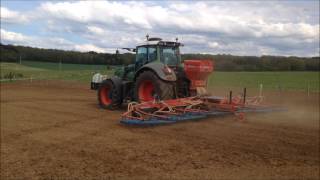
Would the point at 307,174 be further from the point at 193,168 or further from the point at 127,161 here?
the point at 127,161

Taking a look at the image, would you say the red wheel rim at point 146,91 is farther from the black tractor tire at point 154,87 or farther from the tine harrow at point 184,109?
the tine harrow at point 184,109

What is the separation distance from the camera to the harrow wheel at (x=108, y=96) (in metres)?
14.4

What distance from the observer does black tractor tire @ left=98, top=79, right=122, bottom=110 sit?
47.3 ft

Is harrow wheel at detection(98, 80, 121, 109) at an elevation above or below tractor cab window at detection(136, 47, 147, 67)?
below

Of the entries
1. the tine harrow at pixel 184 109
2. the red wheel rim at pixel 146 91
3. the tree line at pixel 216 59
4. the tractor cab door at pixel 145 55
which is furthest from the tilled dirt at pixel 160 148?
the tree line at pixel 216 59

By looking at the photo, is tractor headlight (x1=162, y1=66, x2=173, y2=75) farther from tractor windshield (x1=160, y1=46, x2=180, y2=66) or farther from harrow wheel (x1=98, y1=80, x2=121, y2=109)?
harrow wheel (x1=98, y1=80, x2=121, y2=109)

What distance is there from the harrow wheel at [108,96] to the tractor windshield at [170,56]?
1.85 metres

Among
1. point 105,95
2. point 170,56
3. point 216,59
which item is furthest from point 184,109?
point 216,59

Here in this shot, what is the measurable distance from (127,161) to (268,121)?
5.21m

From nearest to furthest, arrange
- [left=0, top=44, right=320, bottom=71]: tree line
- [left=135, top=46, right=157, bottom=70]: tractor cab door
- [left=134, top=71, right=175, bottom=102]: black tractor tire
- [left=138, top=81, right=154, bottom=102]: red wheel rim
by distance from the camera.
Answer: [left=134, top=71, right=175, bottom=102]: black tractor tire → [left=138, top=81, right=154, bottom=102]: red wheel rim → [left=135, top=46, right=157, bottom=70]: tractor cab door → [left=0, top=44, right=320, bottom=71]: tree line

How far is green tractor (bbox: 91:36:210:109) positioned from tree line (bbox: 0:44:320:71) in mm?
1316

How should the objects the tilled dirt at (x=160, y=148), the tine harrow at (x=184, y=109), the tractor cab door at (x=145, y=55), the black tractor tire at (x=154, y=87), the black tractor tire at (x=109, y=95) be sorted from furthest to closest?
the black tractor tire at (x=109, y=95) < the tractor cab door at (x=145, y=55) < the black tractor tire at (x=154, y=87) < the tine harrow at (x=184, y=109) < the tilled dirt at (x=160, y=148)

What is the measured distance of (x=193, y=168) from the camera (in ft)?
23.9

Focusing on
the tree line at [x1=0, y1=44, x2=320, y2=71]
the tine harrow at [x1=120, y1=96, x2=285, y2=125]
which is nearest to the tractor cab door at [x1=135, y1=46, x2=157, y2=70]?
the tree line at [x1=0, y1=44, x2=320, y2=71]
